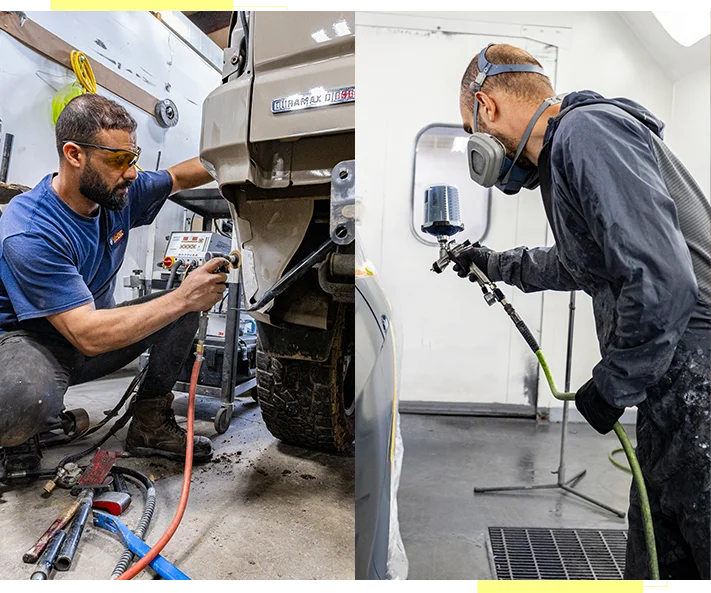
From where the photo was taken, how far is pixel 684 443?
63cm

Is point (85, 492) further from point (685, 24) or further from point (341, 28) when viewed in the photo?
point (685, 24)

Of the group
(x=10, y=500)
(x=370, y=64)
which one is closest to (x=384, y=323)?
(x=10, y=500)

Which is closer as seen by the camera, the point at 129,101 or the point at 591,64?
the point at 129,101

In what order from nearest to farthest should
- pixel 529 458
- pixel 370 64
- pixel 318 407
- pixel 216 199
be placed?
pixel 216 199, pixel 318 407, pixel 370 64, pixel 529 458

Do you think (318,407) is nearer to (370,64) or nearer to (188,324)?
(188,324)

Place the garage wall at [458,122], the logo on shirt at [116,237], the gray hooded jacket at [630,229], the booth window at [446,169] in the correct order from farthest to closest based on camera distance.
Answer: the booth window at [446,169] → the garage wall at [458,122] → the logo on shirt at [116,237] → the gray hooded jacket at [630,229]

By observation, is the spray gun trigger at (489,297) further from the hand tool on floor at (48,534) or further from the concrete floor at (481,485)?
the hand tool on floor at (48,534)

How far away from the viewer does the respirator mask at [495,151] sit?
2.38 feet

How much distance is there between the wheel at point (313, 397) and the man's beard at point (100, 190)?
1.58 feet

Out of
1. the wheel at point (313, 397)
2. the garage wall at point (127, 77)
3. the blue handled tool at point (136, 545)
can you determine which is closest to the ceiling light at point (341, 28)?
the garage wall at point (127, 77)

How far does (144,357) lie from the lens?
86cm

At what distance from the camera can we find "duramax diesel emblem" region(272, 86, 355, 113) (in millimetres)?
543

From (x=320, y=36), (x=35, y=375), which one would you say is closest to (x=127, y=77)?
(x=320, y=36)

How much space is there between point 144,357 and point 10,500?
332 mm
